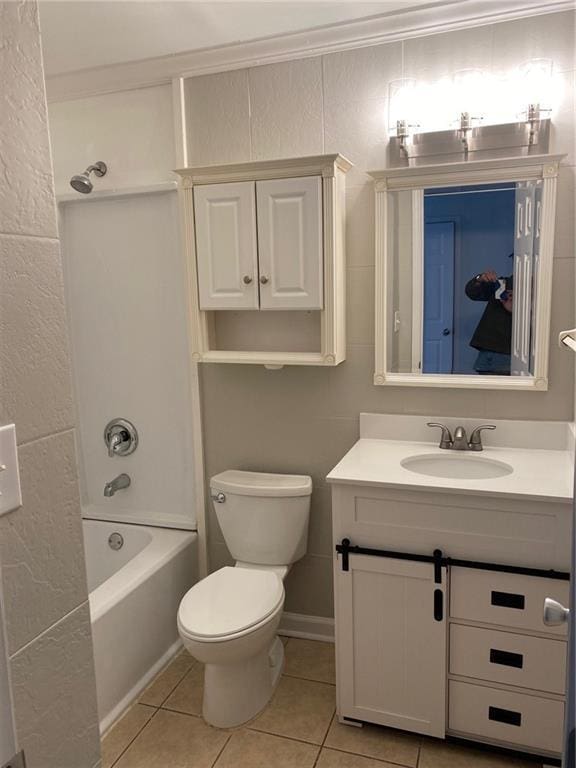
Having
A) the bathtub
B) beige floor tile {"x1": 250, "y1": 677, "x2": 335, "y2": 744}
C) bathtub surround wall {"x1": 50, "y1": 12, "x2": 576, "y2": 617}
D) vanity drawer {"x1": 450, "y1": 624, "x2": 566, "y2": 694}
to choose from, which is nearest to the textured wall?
bathtub surround wall {"x1": 50, "y1": 12, "x2": 576, "y2": 617}

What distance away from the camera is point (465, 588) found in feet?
6.32

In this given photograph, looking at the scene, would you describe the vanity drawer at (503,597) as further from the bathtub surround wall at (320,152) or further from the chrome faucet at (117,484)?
the chrome faucet at (117,484)

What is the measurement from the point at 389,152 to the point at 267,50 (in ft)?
2.06

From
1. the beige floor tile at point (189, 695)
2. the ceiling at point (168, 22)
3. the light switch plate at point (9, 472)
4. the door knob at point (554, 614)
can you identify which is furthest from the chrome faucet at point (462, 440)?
the light switch plate at point (9, 472)

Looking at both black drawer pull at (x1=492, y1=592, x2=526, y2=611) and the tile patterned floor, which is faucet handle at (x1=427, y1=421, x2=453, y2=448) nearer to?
black drawer pull at (x1=492, y1=592, x2=526, y2=611)

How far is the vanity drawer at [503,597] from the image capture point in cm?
183

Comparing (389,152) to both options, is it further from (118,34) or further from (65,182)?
(65,182)

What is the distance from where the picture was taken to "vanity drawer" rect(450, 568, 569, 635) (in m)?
1.83

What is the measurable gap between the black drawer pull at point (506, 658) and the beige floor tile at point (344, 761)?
49 cm

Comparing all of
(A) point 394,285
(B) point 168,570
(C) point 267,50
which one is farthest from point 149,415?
(C) point 267,50

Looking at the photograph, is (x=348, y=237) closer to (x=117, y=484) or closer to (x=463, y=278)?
(x=463, y=278)

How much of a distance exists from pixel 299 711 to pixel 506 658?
808 mm

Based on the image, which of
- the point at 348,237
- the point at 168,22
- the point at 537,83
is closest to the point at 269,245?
the point at 348,237

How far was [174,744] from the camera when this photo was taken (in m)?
2.10
